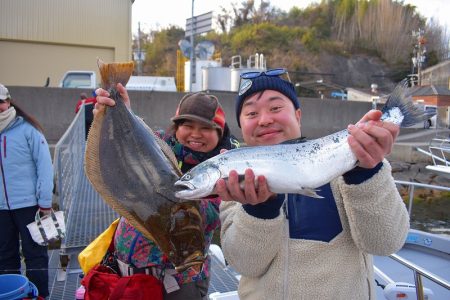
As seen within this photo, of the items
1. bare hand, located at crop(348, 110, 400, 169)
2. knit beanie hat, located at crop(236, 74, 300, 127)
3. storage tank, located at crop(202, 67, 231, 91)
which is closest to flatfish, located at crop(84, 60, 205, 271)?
knit beanie hat, located at crop(236, 74, 300, 127)

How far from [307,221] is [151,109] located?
552 inches

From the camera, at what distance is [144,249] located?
2545 mm

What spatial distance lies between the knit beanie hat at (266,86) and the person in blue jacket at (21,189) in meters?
3.20

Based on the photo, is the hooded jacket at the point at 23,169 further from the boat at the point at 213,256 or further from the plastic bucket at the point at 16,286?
the plastic bucket at the point at 16,286

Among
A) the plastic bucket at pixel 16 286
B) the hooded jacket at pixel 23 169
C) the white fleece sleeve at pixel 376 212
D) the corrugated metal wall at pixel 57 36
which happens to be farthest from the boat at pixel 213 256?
the corrugated metal wall at pixel 57 36

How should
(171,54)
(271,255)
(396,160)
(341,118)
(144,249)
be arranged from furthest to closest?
(171,54) → (341,118) → (396,160) → (144,249) → (271,255)

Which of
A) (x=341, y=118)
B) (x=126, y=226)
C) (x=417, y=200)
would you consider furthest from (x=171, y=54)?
(x=126, y=226)

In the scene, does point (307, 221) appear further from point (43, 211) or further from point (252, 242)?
point (43, 211)

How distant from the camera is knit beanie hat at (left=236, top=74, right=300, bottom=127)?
83.4 inches

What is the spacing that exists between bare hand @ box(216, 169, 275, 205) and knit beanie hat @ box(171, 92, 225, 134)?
38.7 inches

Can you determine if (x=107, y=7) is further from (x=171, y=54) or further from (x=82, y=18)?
(x=171, y=54)

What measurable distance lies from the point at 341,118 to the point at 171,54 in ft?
121

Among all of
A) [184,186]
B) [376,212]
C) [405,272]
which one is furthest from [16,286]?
[405,272]

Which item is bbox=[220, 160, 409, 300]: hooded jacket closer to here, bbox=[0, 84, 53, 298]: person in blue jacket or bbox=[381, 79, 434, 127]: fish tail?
bbox=[381, 79, 434, 127]: fish tail
